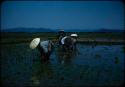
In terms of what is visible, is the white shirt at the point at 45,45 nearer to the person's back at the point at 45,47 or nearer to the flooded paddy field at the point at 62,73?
the person's back at the point at 45,47

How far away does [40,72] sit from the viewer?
609 cm

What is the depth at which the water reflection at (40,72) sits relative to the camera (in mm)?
5191

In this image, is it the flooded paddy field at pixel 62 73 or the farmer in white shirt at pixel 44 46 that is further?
the farmer in white shirt at pixel 44 46

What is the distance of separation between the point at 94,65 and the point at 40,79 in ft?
5.84

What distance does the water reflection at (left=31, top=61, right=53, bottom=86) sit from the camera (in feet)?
17.0

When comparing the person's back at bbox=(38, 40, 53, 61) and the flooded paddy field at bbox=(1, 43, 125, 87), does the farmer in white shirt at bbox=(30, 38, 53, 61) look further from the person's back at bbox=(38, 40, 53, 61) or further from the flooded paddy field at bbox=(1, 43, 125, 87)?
the flooded paddy field at bbox=(1, 43, 125, 87)

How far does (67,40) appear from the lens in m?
8.62

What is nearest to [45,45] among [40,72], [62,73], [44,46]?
[44,46]

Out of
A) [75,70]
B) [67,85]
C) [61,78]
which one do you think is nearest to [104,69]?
[75,70]

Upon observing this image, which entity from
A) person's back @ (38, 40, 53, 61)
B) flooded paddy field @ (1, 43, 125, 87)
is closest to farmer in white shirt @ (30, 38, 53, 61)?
person's back @ (38, 40, 53, 61)

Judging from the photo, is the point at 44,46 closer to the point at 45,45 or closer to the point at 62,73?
the point at 45,45

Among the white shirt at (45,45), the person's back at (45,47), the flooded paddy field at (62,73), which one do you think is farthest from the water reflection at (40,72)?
the white shirt at (45,45)

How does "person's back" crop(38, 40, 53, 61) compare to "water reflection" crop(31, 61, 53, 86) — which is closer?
"water reflection" crop(31, 61, 53, 86)

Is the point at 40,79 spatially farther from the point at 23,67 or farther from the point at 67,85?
the point at 23,67
